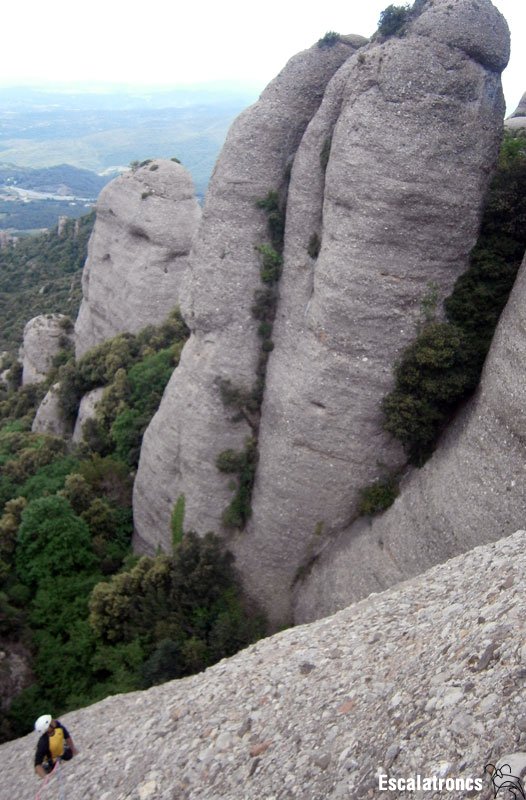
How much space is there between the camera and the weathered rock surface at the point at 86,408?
35391mm

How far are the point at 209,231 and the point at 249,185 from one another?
2157 mm

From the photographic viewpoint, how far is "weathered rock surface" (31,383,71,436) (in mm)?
38719

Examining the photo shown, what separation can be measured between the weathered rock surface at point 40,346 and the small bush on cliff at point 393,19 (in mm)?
37718

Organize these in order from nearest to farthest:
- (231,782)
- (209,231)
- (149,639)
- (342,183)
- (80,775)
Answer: (231,782) → (80,775) → (342,183) → (149,639) → (209,231)

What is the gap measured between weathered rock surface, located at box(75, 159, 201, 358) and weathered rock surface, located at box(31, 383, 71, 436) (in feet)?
21.3

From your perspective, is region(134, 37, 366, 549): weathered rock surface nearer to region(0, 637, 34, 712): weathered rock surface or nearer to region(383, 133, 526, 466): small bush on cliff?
region(383, 133, 526, 466): small bush on cliff

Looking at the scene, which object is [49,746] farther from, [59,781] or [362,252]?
[362,252]

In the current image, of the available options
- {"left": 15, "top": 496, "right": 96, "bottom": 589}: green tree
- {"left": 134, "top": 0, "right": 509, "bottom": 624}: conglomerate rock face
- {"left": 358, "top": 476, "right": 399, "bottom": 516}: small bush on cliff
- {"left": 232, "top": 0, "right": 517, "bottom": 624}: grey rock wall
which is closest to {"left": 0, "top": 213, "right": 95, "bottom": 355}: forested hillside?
{"left": 15, "top": 496, "right": 96, "bottom": 589}: green tree

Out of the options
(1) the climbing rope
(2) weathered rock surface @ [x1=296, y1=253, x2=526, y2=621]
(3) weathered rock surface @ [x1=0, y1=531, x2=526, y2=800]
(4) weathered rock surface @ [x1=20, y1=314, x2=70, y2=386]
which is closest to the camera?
(3) weathered rock surface @ [x1=0, y1=531, x2=526, y2=800]

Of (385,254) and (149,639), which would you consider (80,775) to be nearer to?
(149,639)

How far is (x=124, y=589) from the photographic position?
22.8 meters

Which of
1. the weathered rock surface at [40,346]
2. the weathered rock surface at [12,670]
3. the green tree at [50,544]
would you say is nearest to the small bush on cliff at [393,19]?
the green tree at [50,544]

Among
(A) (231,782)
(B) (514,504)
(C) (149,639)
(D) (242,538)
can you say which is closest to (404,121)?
(B) (514,504)

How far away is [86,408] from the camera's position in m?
36.2
